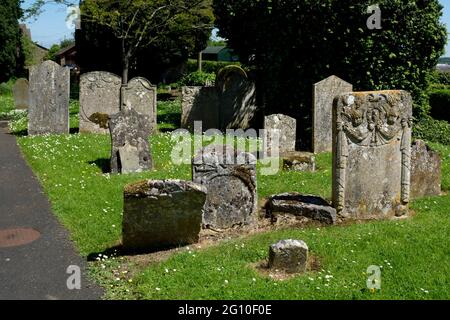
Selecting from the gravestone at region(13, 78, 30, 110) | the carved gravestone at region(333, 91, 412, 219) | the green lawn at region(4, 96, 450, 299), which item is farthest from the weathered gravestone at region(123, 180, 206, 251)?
the gravestone at region(13, 78, 30, 110)

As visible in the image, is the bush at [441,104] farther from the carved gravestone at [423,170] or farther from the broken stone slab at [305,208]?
the broken stone slab at [305,208]

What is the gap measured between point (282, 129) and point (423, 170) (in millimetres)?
5559

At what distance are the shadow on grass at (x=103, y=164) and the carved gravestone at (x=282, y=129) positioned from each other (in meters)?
4.25

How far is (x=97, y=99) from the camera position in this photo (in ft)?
63.8

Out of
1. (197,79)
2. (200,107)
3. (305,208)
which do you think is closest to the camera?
(305,208)

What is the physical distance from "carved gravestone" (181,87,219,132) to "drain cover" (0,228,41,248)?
Result: 11.6m

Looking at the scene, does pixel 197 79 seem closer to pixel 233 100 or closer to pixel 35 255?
pixel 233 100

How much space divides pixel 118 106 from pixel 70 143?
10.3 feet

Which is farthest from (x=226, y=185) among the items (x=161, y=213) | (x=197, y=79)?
(x=197, y=79)

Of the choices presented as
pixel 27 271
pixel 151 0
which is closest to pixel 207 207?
pixel 27 271

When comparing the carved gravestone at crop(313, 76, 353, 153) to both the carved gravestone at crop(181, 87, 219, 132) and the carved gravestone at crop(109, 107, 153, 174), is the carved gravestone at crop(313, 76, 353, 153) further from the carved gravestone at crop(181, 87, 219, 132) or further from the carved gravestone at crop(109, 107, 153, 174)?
the carved gravestone at crop(181, 87, 219, 132)

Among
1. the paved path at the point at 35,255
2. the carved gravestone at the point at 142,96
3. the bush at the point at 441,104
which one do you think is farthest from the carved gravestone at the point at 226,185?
the bush at the point at 441,104

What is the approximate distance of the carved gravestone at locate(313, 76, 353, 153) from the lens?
16.2m
